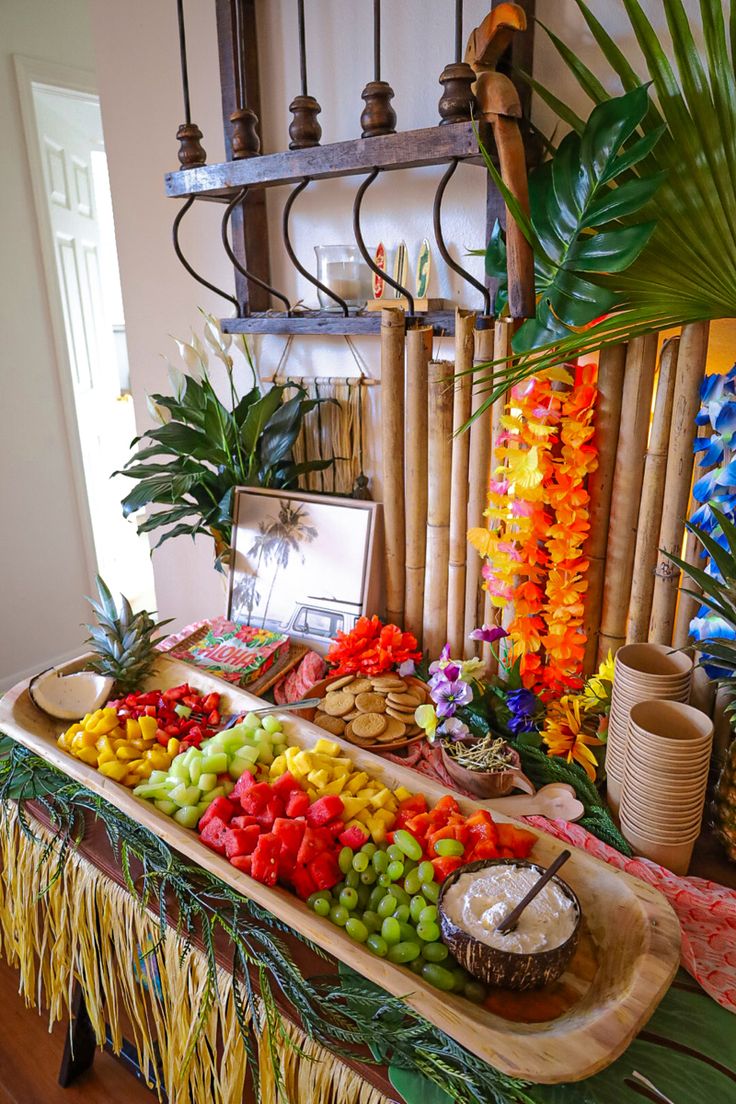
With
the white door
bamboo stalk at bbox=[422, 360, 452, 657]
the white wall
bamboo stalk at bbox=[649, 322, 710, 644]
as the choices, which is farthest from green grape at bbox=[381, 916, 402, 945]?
the white wall

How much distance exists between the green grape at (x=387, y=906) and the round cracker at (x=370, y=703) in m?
0.42

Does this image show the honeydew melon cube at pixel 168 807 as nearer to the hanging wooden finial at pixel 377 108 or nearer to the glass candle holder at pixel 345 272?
the glass candle holder at pixel 345 272

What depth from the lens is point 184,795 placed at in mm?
1098

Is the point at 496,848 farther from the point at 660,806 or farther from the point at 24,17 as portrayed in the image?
the point at 24,17

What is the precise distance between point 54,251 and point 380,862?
8.99 feet

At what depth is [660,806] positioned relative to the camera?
3.22ft

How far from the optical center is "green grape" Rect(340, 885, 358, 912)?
3.06ft

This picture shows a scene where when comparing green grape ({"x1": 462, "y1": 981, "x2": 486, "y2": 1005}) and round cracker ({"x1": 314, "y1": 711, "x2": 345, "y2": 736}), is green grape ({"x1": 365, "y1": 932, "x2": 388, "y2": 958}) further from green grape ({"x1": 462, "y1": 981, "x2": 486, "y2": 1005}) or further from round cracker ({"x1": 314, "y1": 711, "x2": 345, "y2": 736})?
round cracker ({"x1": 314, "y1": 711, "x2": 345, "y2": 736})

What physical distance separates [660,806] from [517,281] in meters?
0.75

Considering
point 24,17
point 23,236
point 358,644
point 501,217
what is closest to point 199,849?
point 358,644

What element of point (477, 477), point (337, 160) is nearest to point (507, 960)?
point (477, 477)

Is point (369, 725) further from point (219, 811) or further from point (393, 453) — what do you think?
point (393, 453)

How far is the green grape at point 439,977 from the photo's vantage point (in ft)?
2.73

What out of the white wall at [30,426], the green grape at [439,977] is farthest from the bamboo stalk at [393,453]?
the white wall at [30,426]
